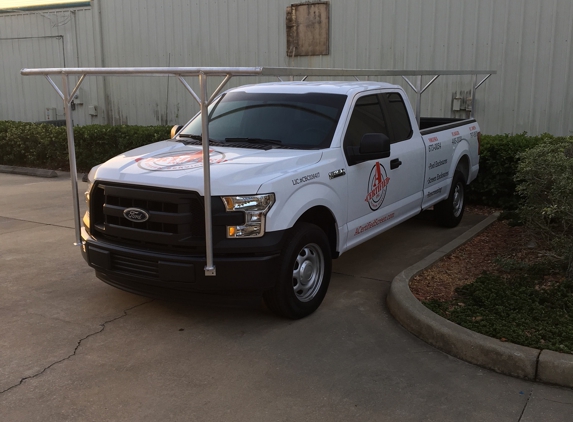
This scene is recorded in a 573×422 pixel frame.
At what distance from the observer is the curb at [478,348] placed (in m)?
4.15

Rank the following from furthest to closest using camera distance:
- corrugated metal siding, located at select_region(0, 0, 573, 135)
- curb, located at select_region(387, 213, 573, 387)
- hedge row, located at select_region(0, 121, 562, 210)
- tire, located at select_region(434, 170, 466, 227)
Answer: hedge row, located at select_region(0, 121, 562, 210) → corrugated metal siding, located at select_region(0, 0, 573, 135) → tire, located at select_region(434, 170, 466, 227) → curb, located at select_region(387, 213, 573, 387)

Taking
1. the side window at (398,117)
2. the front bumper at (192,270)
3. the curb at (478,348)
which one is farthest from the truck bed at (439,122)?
the front bumper at (192,270)

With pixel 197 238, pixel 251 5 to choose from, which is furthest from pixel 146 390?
pixel 251 5

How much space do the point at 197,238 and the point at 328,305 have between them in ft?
4.99

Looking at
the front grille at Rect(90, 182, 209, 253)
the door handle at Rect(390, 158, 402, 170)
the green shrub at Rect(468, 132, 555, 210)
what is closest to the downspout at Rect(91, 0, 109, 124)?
the green shrub at Rect(468, 132, 555, 210)

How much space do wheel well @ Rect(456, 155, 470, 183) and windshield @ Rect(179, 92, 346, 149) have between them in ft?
9.93

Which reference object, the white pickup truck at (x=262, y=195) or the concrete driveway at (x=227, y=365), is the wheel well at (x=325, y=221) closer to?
the white pickup truck at (x=262, y=195)

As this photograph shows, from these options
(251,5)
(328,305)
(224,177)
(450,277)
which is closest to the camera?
(224,177)

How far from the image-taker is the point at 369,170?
604 centimetres

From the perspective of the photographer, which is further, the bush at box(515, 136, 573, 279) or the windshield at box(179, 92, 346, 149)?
the windshield at box(179, 92, 346, 149)

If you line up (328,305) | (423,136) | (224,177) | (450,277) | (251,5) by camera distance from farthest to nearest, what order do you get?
(251,5)
(423,136)
(450,277)
(328,305)
(224,177)

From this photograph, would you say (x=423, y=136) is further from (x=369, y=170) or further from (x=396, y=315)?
(x=396, y=315)

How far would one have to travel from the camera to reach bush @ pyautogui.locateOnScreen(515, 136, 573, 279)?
534 centimetres

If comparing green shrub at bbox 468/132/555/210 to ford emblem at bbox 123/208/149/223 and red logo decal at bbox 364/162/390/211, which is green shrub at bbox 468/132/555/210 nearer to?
red logo decal at bbox 364/162/390/211
